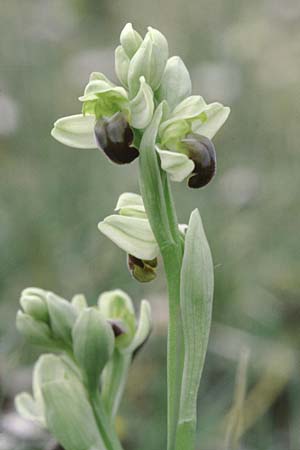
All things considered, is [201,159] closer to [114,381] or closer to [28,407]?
[114,381]

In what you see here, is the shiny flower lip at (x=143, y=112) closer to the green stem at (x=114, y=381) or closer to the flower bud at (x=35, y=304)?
the flower bud at (x=35, y=304)

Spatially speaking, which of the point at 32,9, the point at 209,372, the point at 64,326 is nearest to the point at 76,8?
the point at 32,9

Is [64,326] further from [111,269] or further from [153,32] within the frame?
[111,269]

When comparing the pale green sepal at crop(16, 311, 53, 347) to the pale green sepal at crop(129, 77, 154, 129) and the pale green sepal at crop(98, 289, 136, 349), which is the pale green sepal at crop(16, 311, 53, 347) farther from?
the pale green sepal at crop(129, 77, 154, 129)

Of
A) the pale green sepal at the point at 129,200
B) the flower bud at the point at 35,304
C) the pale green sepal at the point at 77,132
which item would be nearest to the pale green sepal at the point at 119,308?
the flower bud at the point at 35,304


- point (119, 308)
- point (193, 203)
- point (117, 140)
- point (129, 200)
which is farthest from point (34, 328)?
point (193, 203)

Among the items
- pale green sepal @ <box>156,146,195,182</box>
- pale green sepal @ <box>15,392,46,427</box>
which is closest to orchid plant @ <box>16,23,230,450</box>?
pale green sepal @ <box>156,146,195,182</box>
